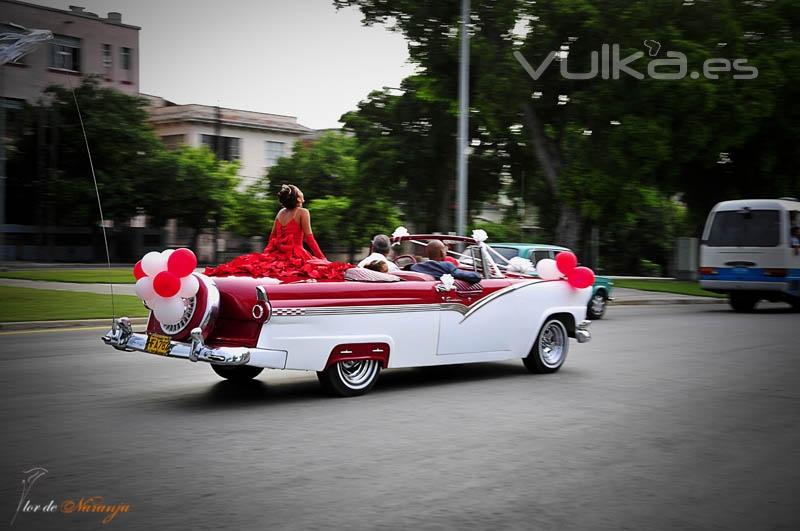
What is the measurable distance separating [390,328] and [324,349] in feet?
2.73

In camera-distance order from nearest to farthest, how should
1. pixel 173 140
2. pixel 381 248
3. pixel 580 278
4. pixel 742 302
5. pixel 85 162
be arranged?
pixel 381 248, pixel 580 278, pixel 742 302, pixel 85 162, pixel 173 140

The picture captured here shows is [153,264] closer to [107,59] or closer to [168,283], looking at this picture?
[168,283]

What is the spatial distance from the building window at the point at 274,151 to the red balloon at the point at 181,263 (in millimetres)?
55124

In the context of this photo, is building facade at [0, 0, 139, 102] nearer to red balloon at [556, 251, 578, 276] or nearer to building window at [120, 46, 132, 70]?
building window at [120, 46, 132, 70]

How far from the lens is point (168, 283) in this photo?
7.84 metres

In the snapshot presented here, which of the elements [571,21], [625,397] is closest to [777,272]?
[571,21]

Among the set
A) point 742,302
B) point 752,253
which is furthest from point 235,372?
point 742,302

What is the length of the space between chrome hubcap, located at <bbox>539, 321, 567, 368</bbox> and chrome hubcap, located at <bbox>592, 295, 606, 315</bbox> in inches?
349

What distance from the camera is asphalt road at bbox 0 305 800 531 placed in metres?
5.14

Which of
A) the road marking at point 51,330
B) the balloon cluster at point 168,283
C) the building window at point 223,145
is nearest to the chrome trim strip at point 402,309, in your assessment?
the balloon cluster at point 168,283

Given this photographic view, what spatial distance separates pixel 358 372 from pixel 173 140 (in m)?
53.1

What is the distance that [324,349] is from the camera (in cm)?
847

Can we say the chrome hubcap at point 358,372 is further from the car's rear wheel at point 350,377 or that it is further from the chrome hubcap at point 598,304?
the chrome hubcap at point 598,304

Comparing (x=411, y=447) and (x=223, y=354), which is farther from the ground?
(x=223, y=354)
